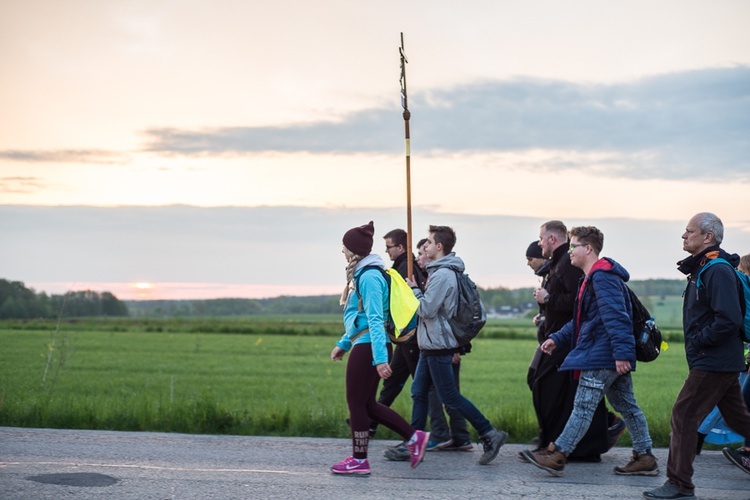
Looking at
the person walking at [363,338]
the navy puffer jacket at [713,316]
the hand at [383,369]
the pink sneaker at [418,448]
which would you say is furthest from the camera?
the pink sneaker at [418,448]

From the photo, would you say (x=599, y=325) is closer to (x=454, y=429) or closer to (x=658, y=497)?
(x=658, y=497)

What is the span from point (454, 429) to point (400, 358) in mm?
1031

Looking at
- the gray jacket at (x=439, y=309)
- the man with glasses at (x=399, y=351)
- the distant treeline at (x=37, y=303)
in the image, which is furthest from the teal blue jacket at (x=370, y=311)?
the distant treeline at (x=37, y=303)

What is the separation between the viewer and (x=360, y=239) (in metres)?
7.90

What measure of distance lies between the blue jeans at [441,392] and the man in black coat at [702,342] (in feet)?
6.00

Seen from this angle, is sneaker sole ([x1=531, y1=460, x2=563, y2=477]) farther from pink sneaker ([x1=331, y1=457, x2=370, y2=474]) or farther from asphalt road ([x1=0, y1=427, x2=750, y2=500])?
pink sneaker ([x1=331, y1=457, x2=370, y2=474])

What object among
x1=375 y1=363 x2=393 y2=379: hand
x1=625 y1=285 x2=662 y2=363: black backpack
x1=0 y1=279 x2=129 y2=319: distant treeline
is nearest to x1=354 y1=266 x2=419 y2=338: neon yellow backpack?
x1=375 y1=363 x2=393 y2=379: hand

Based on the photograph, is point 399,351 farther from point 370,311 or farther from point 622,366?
point 622,366

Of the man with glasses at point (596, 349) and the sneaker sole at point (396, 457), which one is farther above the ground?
the man with glasses at point (596, 349)

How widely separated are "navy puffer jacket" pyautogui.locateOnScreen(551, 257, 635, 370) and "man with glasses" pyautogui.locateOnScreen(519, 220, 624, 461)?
573 millimetres

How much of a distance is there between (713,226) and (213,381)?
22777 millimetres

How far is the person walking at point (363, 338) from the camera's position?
7.68 m

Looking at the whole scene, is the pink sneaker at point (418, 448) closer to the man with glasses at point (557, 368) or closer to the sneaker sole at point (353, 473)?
the sneaker sole at point (353, 473)

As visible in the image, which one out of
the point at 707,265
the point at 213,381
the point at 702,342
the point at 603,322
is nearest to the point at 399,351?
the point at 603,322
